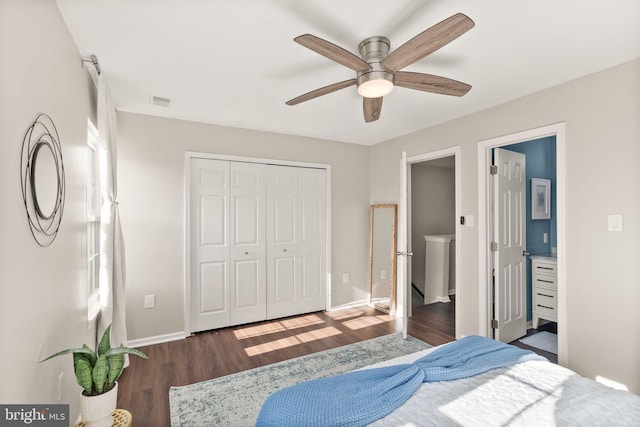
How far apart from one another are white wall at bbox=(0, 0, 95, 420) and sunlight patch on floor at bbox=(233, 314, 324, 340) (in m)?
1.74

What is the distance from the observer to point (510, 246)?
3367mm

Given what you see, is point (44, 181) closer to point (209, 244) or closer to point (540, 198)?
point (209, 244)

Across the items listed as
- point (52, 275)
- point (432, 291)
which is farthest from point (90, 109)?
point (432, 291)

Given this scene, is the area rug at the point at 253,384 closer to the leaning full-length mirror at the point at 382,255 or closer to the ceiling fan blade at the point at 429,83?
the leaning full-length mirror at the point at 382,255

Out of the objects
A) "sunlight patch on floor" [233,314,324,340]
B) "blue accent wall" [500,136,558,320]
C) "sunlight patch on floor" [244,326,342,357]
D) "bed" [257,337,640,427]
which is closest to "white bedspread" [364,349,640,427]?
"bed" [257,337,640,427]

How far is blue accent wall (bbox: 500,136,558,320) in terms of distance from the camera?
3791mm

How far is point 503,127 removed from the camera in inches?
118

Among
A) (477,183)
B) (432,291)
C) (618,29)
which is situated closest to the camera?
(618,29)

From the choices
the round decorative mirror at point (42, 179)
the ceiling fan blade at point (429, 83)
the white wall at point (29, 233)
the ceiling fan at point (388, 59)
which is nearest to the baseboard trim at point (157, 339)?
the white wall at point (29, 233)

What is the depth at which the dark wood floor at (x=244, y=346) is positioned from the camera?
2.38 metres

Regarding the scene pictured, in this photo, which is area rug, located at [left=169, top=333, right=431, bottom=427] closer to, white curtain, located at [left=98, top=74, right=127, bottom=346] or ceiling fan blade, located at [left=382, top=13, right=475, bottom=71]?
white curtain, located at [left=98, top=74, right=127, bottom=346]

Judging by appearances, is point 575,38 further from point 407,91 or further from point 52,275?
point 52,275

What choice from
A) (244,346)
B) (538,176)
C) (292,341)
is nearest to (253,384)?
(244,346)

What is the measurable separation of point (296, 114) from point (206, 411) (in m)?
2.80
